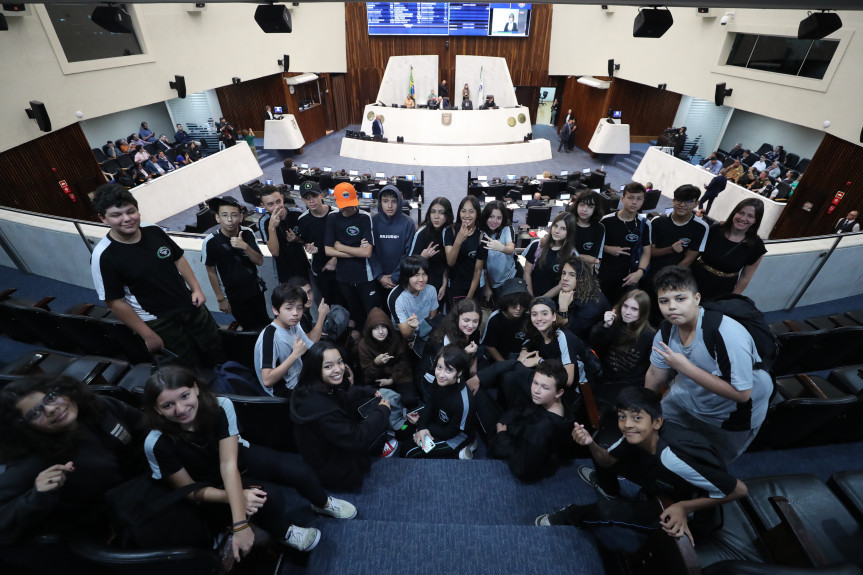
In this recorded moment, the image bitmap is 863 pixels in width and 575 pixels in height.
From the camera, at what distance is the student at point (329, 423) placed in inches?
81.2

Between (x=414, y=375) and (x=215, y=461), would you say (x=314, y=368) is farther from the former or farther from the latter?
(x=414, y=375)

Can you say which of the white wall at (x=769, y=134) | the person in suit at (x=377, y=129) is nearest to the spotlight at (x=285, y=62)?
the person in suit at (x=377, y=129)

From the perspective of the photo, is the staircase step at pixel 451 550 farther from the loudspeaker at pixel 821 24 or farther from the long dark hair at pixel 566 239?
the loudspeaker at pixel 821 24

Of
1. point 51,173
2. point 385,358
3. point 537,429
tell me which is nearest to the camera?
point 537,429

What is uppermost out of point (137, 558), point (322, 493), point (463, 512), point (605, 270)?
point (137, 558)

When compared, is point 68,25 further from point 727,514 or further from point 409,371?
point 727,514

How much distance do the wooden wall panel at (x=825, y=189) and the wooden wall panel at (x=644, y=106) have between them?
21.7 ft

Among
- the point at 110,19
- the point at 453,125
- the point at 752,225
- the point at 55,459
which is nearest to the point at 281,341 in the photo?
the point at 55,459

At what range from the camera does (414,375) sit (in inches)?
124

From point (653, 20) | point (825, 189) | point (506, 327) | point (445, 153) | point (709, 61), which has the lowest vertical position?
point (445, 153)

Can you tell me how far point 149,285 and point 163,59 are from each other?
9.22 metres

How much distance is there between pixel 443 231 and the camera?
3523 mm

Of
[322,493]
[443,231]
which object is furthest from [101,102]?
[322,493]

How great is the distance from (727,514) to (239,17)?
14024 mm
